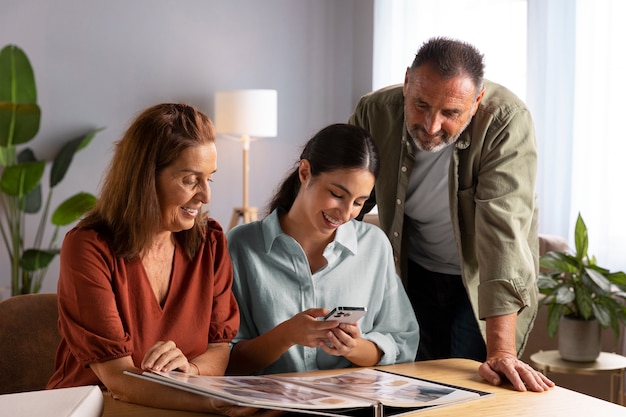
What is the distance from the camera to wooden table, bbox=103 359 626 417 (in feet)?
4.50

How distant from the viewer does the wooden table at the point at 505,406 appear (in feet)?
4.50

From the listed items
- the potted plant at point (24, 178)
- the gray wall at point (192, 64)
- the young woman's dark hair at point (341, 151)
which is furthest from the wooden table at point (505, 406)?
the gray wall at point (192, 64)

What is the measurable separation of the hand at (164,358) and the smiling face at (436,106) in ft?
3.03

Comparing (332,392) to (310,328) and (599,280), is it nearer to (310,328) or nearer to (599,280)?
(310,328)

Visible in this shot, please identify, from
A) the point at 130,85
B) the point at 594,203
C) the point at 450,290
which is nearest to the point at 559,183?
the point at 594,203

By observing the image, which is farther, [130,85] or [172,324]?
[130,85]

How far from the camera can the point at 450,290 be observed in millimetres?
2332

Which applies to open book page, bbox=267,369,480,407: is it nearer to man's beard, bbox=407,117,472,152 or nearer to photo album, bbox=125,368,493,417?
photo album, bbox=125,368,493,417

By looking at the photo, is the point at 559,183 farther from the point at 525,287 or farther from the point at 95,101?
the point at 95,101

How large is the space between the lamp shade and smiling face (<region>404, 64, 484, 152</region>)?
3.31 m

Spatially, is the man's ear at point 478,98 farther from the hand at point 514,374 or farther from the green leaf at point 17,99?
the green leaf at point 17,99

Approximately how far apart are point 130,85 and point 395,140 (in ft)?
11.6

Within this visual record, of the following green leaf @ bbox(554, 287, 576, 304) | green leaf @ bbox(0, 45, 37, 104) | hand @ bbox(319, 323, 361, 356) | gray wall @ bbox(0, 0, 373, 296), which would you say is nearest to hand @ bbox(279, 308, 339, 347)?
hand @ bbox(319, 323, 361, 356)

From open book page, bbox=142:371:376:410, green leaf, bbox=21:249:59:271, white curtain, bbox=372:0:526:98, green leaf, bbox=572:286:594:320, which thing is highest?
white curtain, bbox=372:0:526:98
